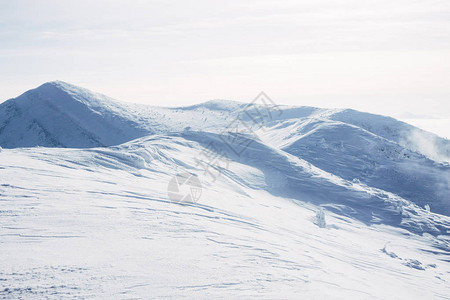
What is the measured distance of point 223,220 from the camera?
14922mm

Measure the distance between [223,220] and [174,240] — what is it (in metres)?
4.33

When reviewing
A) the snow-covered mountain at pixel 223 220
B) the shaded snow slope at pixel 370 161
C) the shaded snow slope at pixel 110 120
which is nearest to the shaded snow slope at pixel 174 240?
the snow-covered mountain at pixel 223 220

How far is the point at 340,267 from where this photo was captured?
12539mm

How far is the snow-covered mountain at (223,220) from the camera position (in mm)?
8227

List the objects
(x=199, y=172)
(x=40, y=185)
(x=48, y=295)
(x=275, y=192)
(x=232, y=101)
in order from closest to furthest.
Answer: (x=48, y=295)
(x=40, y=185)
(x=199, y=172)
(x=275, y=192)
(x=232, y=101)

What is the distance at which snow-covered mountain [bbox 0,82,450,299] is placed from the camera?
8227 millimetres

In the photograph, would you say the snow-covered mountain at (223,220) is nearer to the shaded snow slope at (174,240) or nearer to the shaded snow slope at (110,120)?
the shaded snow slope at (174,240)

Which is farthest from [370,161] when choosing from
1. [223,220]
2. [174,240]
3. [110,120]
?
[110,120]

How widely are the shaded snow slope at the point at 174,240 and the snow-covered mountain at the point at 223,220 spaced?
0.06 m

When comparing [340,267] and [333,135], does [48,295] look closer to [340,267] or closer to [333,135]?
[340,267]

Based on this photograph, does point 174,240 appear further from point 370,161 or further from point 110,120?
point 110,120

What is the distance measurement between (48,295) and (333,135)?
136 ft

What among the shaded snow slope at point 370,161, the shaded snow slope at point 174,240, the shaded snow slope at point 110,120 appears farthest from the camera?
the shaded snow slope at point 110,120

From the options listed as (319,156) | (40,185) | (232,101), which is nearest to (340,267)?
(40,185)
